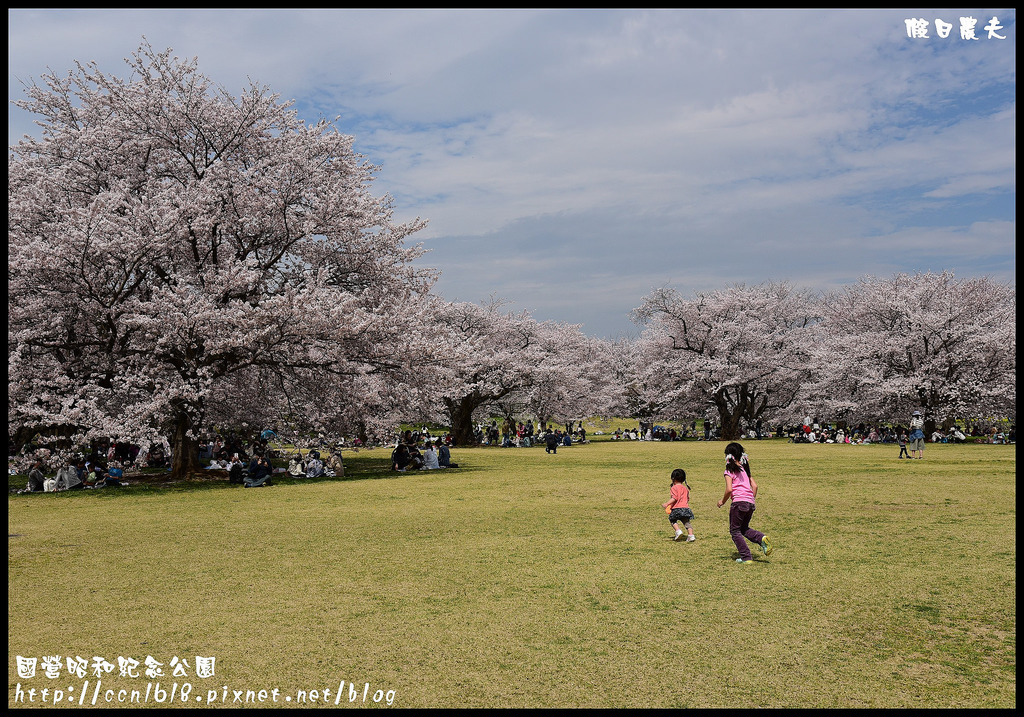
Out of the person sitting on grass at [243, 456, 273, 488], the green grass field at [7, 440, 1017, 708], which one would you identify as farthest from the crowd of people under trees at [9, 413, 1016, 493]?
the green grass field at [7, 440, 1017, 708]

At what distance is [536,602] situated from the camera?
330 inches

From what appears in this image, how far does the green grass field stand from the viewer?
6102 millimetres

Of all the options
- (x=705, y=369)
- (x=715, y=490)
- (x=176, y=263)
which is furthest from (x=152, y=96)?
(x=705, y=369)

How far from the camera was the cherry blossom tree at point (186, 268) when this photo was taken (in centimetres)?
2172

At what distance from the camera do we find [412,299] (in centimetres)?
2906

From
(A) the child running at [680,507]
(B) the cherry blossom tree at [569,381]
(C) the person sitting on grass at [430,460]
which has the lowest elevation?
(C) the person sitting on grass at [430,460]

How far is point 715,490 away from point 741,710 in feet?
47.2

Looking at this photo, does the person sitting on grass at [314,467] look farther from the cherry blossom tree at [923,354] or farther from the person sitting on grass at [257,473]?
the cherry blossom tree at [923,354]

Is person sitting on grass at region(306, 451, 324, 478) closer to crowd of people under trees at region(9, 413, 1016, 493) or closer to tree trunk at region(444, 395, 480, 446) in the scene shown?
crowd of people under trees at region(9, 413, 1016, 493)

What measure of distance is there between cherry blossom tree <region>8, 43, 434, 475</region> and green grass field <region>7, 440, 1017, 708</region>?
21.8 feet

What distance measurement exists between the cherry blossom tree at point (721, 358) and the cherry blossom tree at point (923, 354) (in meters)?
4.38

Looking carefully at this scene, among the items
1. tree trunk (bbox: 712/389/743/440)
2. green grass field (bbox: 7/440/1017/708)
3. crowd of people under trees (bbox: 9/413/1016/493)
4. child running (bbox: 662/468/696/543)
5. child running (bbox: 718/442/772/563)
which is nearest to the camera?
green grass field (bbox: 7/440/1017/708)

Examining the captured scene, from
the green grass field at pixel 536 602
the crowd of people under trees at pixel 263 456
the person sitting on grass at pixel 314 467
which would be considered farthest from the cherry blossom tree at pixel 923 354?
the person sitting on grass at pixel 314 467

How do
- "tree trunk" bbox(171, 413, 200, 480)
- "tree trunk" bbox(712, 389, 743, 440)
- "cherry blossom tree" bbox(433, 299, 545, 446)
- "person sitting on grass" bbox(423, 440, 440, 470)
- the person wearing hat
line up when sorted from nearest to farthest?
"tree trunk" bbox(171, 413, 200, 480), "person sitting on grass" bbox(423, 440, 440, 470), the person wearing hat, "cherry blossom tree" bbox(433, 299, 545, 446), "tree trunk" bbox(712, 389, 743, 440)
